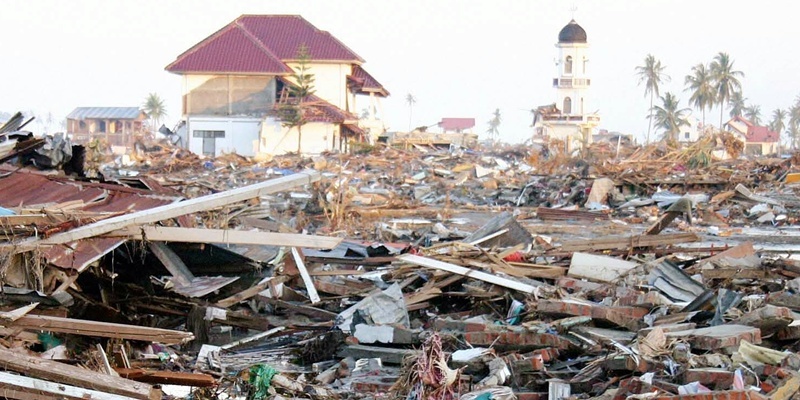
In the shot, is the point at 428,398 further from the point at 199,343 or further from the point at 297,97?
the point at 297,97

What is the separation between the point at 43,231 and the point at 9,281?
427mm

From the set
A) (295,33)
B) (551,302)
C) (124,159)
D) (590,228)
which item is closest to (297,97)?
(295,33)

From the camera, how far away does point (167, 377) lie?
6.34 meters

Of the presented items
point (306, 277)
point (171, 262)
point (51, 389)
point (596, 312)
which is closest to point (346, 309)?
point (306, 277)

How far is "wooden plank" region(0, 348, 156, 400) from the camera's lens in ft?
17.9

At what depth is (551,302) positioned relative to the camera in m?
7.79

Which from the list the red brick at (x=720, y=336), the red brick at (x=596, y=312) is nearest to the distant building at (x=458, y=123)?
the red brick at (x=596, y=312)

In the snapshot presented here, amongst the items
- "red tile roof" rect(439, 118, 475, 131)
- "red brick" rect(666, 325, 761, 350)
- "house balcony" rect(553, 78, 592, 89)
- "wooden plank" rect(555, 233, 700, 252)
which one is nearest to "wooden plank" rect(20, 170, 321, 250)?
"red brick" rect(666, 325, 761, 350)

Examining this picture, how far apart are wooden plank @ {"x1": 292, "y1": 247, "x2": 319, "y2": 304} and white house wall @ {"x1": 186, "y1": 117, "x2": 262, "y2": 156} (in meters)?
32.3

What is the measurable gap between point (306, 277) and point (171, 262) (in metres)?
1.97

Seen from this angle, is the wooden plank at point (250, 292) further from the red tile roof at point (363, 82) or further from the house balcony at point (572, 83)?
the house balcony at point (572, 83)

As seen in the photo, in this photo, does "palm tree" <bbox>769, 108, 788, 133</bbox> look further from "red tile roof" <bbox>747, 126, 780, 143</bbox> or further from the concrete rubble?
the concrete rubble

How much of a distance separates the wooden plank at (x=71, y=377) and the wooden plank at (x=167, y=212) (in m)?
1.36

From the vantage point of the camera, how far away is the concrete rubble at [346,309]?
245 inches
